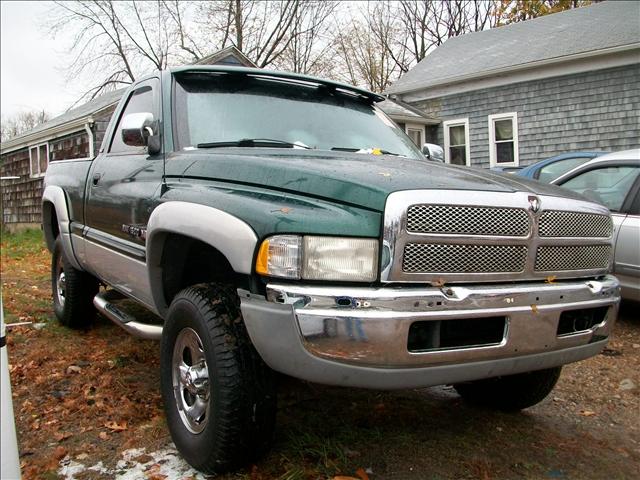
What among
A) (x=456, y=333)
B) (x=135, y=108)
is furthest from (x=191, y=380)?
(x=135, y=108)

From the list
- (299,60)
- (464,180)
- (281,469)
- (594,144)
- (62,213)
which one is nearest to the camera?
(464,180)

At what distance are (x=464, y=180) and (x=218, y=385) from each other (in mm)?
1332

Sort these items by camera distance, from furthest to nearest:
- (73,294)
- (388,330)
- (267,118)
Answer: (73,294) < (267,118) < (388,330)

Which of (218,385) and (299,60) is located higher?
(299,60)

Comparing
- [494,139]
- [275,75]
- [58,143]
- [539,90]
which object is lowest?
[275,75]

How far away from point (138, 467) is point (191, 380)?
0.55 metres

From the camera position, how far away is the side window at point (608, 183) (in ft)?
18.0

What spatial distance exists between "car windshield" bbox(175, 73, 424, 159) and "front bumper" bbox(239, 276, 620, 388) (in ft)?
4.15

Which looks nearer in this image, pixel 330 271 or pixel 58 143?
pixel 330 271

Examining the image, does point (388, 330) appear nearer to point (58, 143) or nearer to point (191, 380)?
point (191, 380)

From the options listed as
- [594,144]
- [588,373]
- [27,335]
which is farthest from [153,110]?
[594,144]

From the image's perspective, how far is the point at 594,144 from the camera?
13.8 metres

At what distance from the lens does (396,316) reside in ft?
6.81

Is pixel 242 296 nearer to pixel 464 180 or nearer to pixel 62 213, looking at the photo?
pixel 464 180
